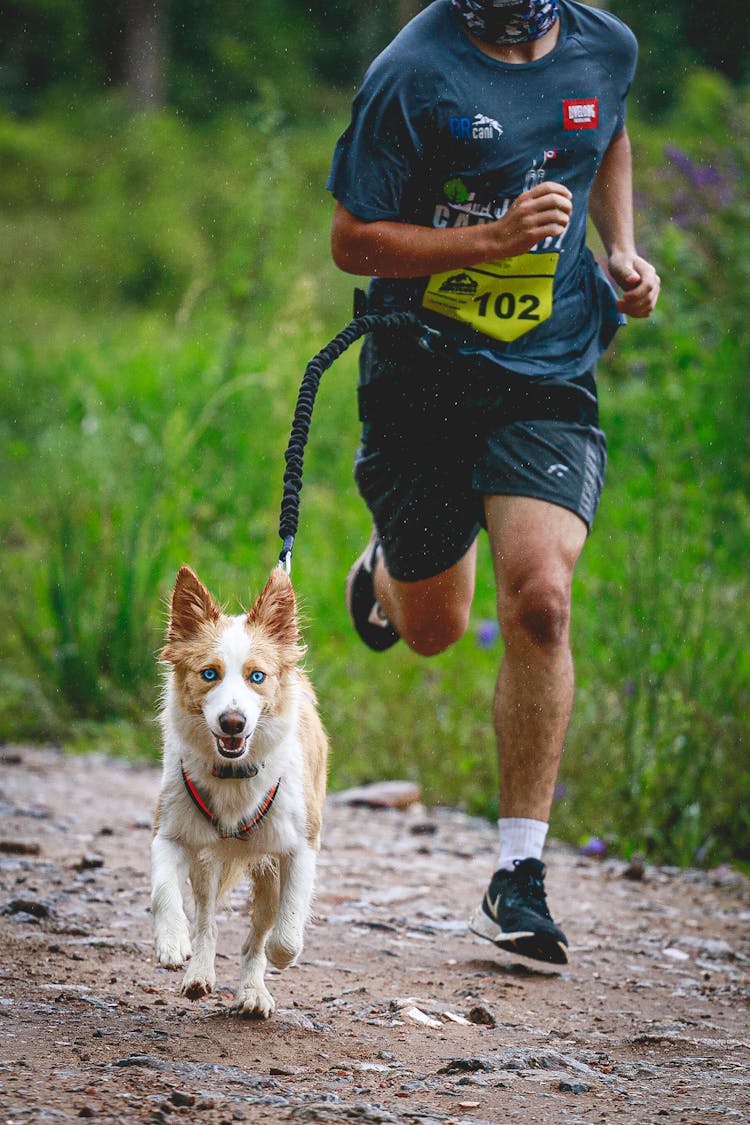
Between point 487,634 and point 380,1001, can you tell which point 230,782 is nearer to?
point 380,1001

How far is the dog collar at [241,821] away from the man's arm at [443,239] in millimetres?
1499

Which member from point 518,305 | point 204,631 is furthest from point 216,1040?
point 518,305

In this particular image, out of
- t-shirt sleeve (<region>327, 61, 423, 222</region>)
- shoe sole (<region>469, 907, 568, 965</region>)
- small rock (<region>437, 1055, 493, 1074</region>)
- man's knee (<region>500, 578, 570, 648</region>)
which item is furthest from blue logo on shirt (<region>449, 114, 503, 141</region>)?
small rock (<region>437, 1055, 493, 1074</region>)


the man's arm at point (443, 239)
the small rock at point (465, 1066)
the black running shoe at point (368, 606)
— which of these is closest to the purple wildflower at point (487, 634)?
the black running shoe at point (368, 606)

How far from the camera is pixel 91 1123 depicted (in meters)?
2.27

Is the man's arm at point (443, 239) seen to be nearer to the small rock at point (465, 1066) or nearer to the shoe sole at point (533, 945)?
the shoe sole at point (533, 945)

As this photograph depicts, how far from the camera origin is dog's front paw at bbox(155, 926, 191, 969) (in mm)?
2777

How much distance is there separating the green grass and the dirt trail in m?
0.52

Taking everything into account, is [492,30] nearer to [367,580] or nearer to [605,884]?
[367,580]

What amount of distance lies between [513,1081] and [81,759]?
3.94 meters

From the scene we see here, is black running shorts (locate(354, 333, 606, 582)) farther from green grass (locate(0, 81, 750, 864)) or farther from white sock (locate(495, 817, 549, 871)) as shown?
green grass (locate(0, 81, 750, 864))

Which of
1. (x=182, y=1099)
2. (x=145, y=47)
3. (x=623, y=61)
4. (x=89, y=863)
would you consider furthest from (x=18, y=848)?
(x=145, y=47)

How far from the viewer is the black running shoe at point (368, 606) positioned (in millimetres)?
4875

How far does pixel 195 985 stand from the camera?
292 cm
